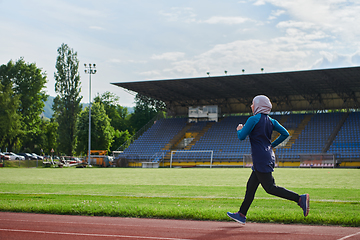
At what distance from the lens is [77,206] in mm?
8625

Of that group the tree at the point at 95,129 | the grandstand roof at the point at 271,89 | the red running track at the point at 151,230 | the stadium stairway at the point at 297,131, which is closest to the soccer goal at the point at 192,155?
the grandstand roof at the point at 271,89

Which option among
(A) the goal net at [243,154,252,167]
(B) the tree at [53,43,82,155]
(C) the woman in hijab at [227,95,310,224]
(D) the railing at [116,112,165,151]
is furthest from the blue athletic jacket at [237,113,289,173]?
(B) the tree at [53,43,82,155]

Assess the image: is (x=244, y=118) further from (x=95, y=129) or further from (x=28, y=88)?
(x=28, y=88)

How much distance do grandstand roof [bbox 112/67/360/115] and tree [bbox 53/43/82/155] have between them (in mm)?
12609

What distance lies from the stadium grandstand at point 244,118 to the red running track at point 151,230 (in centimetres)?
3545

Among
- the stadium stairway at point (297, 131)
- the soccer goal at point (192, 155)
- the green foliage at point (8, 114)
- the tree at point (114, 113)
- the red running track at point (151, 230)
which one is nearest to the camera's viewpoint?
the red running track at point (151, 230)

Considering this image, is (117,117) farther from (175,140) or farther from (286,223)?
(286,223)

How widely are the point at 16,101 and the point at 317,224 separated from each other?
53.1m

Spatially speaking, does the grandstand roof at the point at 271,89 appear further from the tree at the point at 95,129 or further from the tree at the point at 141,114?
the tree at the point at 141,114

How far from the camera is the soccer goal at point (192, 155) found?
4569 centimetres

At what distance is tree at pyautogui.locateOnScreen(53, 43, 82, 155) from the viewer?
192 ft

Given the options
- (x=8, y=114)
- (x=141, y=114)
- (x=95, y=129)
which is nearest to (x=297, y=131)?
(x=95, y=129)

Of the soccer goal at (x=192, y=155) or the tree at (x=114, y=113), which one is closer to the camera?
the soccer goal at (x=192, y=155)

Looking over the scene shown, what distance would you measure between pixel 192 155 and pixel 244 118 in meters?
11.0
